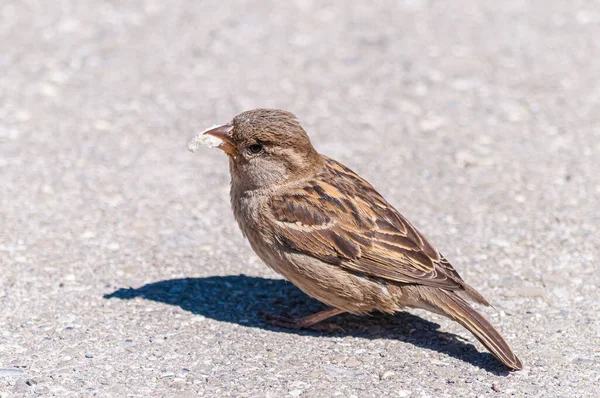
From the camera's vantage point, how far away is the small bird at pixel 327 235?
5.06m

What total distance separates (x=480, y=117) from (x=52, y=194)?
3.76 m

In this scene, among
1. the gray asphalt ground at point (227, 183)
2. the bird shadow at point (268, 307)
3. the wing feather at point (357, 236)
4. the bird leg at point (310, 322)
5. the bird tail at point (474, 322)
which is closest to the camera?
the bird tail at point (474, 322)

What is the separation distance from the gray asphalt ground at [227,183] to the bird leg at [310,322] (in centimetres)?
6

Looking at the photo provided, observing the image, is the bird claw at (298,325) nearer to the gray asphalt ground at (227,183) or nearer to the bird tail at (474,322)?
the gray asphalt ground at (227,183)

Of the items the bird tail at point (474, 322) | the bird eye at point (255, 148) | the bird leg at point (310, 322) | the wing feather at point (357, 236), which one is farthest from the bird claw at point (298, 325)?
the bird eye at point (255, 148)

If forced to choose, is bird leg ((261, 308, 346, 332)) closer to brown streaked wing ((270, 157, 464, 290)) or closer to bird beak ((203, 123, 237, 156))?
brown streaked wing ((270, 157, 464, 290))

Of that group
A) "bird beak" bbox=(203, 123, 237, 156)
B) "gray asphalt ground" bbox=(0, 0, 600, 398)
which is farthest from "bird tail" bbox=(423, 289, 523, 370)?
"bird beak" bbox=(203, 123, 237, 156)

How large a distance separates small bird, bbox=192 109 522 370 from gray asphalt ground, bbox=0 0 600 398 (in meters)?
0.26

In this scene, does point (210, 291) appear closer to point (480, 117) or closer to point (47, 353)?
point (47, 353)

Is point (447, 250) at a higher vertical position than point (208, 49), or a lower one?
lower

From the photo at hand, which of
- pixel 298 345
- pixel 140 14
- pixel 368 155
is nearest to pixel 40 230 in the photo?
pixel 298 345

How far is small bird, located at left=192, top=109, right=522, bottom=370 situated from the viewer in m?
5.06

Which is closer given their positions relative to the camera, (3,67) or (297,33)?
(3,67)

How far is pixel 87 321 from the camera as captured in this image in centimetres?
529
